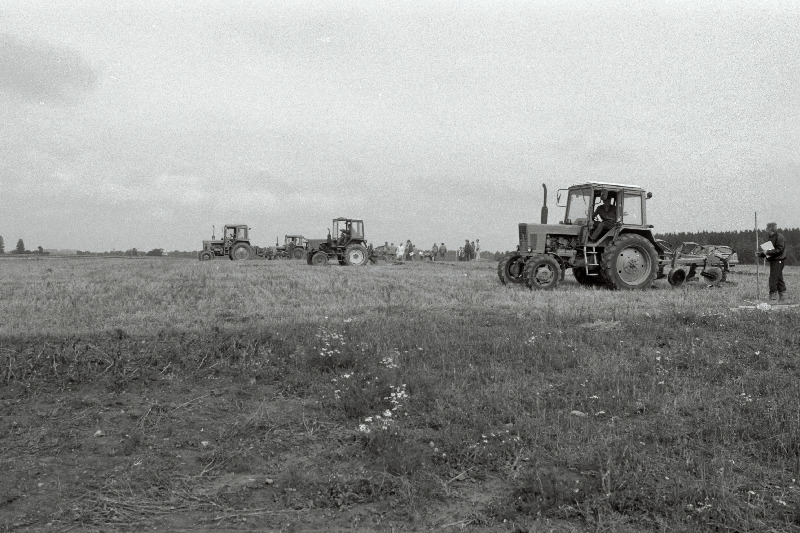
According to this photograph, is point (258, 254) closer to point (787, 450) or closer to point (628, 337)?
point (628, 337)

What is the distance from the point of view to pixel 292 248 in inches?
1636

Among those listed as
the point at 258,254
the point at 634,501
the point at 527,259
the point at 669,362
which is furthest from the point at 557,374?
the point at 258,254

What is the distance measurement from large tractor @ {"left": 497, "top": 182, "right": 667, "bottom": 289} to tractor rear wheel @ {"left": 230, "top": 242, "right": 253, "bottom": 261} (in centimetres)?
2388

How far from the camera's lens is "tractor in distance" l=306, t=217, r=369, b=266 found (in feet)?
94.9

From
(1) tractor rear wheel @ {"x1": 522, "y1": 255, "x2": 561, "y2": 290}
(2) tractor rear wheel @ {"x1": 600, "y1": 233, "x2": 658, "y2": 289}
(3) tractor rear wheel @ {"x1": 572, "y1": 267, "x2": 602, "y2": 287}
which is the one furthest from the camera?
(3) tractor rear wheel @ {"x1": 572, "y1": 267, "x2": 602, "y2": 287}

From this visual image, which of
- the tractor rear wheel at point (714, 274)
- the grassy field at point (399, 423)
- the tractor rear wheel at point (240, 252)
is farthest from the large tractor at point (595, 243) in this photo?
the tractor rear wheel at point (240, 252)

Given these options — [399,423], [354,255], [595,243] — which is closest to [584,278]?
[595,243]

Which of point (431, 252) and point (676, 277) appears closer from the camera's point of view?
point (676, 277)

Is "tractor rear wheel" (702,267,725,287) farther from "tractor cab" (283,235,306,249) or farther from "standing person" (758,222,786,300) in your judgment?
"tractor cab" (283,235,306,249)

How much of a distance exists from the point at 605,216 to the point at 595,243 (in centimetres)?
72

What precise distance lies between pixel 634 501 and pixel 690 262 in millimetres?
13829

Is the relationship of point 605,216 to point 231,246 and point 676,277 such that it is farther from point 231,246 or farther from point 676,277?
point 231,246

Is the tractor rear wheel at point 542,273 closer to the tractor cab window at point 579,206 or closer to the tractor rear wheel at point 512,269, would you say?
the tractor rear wheel at point 512,269

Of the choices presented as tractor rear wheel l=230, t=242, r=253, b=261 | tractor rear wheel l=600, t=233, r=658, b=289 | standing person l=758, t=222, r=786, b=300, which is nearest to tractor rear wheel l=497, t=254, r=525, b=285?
tractor rear wheel l=600, t=233, r=658, b=289
